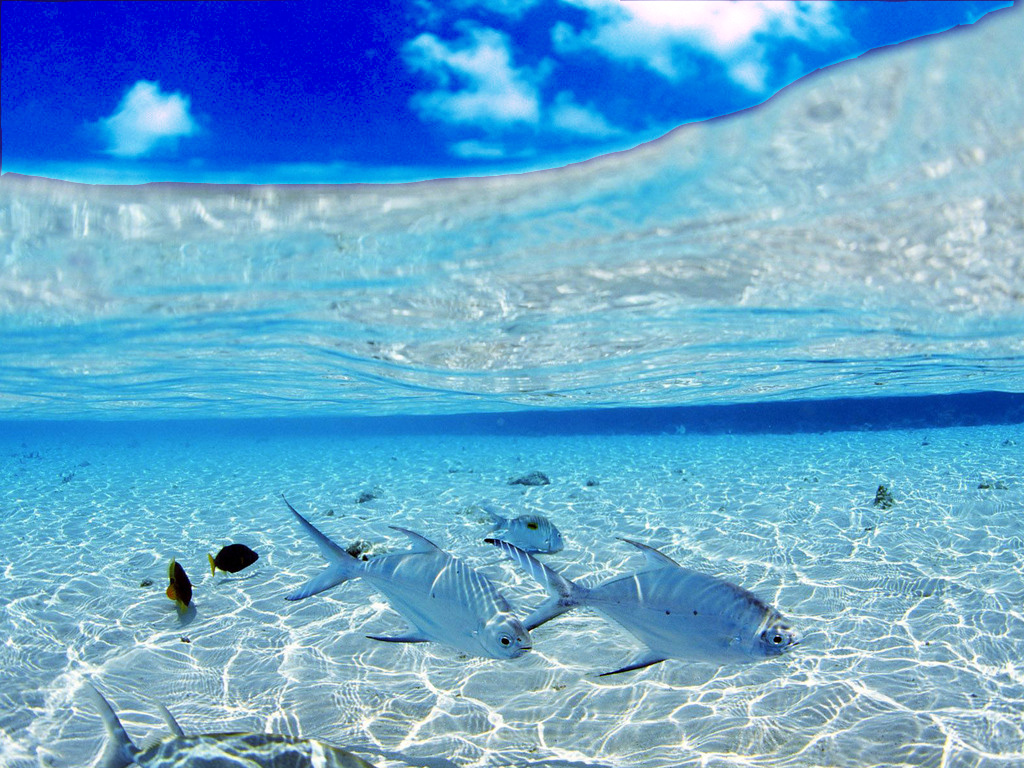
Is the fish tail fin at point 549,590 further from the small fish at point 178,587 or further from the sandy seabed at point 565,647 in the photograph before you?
the small fish at point 178,587

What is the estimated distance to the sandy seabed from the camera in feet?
16.0

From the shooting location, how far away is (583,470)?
22594 millimetres

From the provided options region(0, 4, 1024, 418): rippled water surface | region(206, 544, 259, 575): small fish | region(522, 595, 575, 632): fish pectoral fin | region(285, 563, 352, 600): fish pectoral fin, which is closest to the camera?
region(522, 595, 575, 632): fish pectoral fin

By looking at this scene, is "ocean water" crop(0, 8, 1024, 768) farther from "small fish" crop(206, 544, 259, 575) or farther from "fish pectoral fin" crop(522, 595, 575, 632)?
"fish pectoral fin" crop(522, 595, 575, 632)

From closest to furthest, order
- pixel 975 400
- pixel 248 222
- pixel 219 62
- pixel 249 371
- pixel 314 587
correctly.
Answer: pixel 314 587, pixel 219 62, pixel 248 222, pixel 249 371, pixel 975 400

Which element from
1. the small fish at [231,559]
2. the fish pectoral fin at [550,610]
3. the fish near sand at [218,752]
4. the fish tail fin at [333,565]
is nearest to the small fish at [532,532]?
the small fish at [231,559]

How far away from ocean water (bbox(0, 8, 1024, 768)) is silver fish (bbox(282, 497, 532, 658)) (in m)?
1.82

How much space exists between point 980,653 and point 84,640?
10351 mm

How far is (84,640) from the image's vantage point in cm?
702

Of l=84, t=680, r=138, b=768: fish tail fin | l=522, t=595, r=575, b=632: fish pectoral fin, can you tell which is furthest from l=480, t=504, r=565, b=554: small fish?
l=84, t=680, r=138, b=768: fish tail fin

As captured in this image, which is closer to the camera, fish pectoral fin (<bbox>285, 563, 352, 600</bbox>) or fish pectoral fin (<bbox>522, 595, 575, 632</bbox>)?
fish pectoral fin (<bbox>522, 595, 575, 632</bbox>)

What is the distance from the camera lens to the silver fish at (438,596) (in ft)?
11.1

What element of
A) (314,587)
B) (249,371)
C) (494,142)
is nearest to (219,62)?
(494,142)

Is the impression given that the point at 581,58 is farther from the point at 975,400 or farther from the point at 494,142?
the point at 975,400
